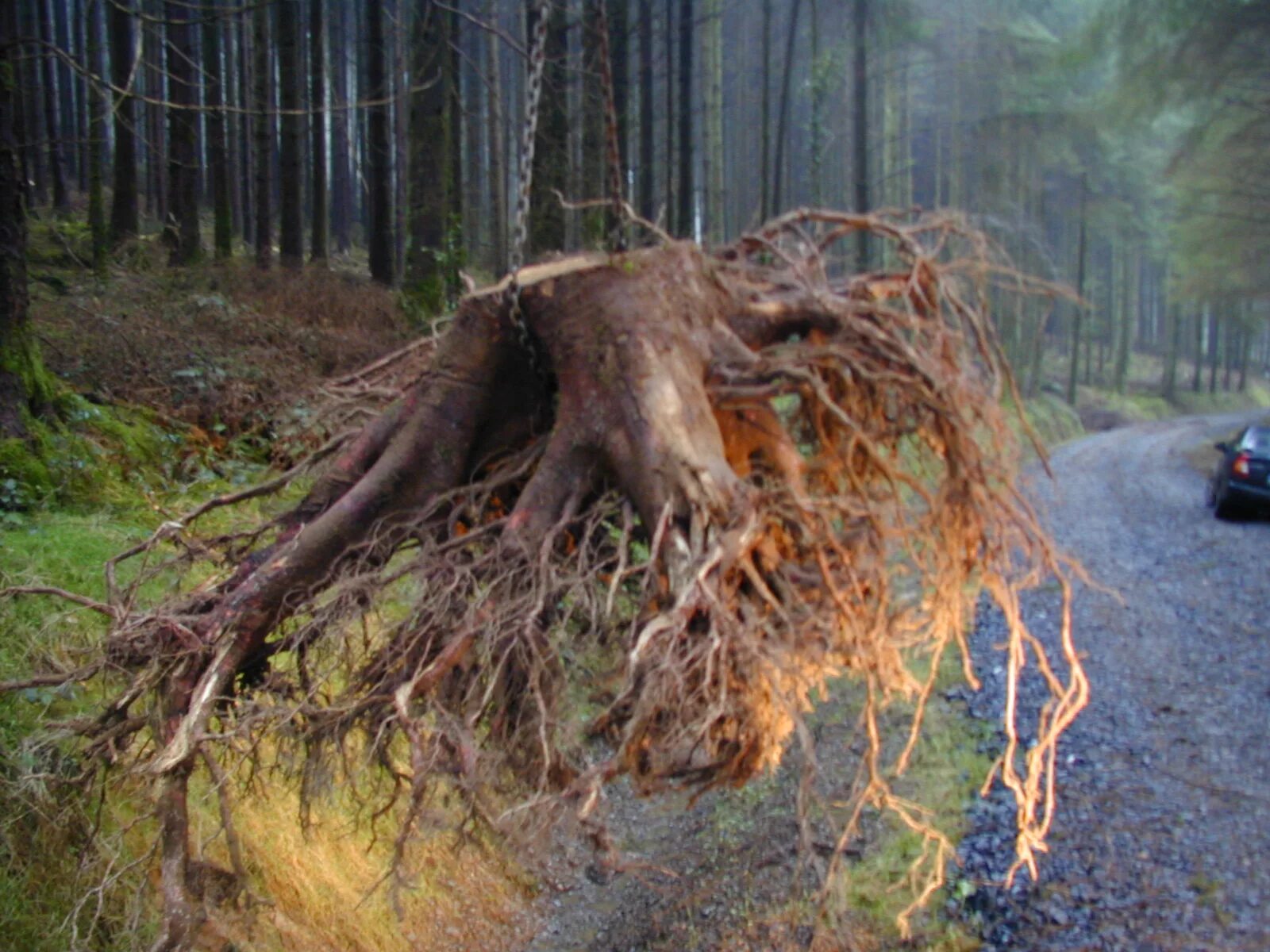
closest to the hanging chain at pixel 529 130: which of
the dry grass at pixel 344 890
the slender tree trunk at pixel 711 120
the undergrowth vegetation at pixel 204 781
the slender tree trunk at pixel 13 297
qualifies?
the undergrowth vegetation at pixel 204 781

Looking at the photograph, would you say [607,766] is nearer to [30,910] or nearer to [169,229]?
[30,910]

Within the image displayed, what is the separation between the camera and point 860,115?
54.0ft

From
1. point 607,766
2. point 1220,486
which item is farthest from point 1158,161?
point 607,766

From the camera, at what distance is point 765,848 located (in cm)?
557

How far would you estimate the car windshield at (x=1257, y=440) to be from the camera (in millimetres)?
12141

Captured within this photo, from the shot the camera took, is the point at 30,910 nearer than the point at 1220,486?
Yes

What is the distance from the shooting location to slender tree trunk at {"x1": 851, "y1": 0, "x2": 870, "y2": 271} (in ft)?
52.1

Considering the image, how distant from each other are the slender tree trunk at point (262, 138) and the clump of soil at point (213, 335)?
3.39 feet

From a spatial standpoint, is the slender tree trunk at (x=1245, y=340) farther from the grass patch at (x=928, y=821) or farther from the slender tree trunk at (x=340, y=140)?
the grass patch at (x=928, y=821)

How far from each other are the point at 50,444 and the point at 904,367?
5.42m

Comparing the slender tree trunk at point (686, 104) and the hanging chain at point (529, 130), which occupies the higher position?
the slender tree trunk at point (686, 104)

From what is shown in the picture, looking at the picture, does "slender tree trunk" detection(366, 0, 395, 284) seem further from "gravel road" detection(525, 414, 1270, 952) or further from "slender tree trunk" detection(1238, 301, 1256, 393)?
"slender tree trunk" detection(1238, 301, 1256, 393)

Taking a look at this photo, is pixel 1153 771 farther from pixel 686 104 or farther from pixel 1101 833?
pixel 686 104

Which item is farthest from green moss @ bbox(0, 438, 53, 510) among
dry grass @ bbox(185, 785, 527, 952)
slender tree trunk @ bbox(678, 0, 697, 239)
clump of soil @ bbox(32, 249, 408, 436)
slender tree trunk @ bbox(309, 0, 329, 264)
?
slender tree trunk @ bbox(678, 0, 697, 239)
